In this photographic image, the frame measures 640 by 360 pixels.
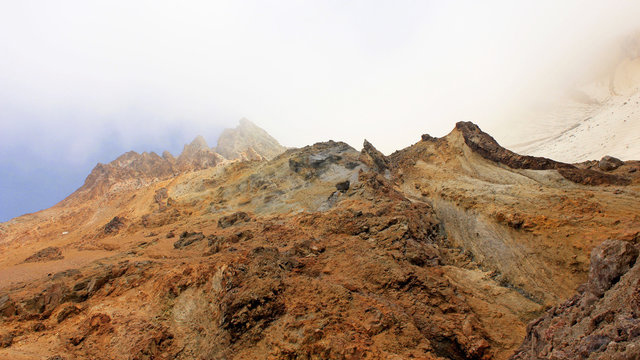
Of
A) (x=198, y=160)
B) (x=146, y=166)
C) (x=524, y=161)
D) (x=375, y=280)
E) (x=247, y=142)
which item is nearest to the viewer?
(x=375, y=280)

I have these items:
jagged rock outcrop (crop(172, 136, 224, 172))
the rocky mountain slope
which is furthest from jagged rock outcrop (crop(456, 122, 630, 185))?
jagged rock outcrop (crop(172, 136, 224, 172))

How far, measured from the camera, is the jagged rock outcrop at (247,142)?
72.6 meters

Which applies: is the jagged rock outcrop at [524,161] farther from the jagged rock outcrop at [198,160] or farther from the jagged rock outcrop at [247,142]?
the jagged rock outcrop at [247,142]

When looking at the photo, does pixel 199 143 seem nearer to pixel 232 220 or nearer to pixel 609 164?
pixel 232 220

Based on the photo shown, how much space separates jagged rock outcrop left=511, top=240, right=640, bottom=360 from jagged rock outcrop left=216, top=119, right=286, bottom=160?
67.6 meters

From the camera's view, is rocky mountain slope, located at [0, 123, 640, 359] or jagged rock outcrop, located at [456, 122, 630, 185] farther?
jagged rock outcrop, located at [456, 122, 630, 185]

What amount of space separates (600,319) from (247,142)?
7687 centimetres

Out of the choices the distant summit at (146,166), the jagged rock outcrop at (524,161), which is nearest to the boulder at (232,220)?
the jagged rock outcrop at (524,161)

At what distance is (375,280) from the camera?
27.9 ft

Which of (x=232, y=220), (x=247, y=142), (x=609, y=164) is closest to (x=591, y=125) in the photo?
(x=609, y=164)

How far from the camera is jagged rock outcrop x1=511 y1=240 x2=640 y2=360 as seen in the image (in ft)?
11.4

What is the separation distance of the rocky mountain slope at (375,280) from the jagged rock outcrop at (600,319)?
41 mm

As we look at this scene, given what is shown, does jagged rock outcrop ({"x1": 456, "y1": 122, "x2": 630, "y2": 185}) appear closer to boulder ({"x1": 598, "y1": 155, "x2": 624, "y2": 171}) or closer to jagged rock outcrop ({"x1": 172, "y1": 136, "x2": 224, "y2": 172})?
boulder ({"x1": 598, "y1": 155, "x2": 624, "y2": 171})

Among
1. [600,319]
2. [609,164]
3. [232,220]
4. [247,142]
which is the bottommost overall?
[600,319]
